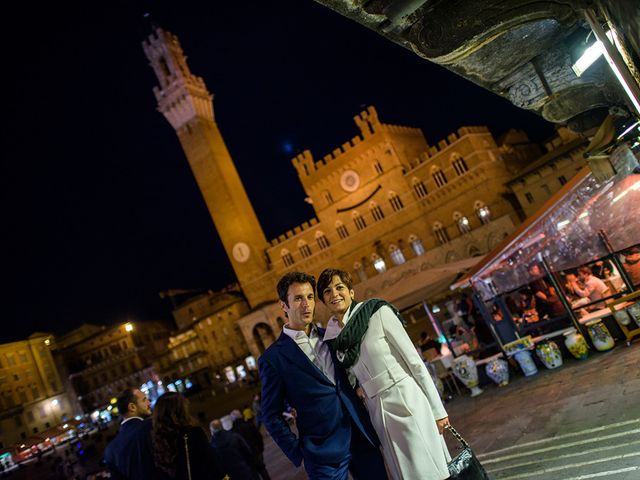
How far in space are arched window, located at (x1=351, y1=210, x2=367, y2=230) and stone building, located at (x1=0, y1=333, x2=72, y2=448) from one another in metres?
40.8

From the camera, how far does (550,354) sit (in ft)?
24.3

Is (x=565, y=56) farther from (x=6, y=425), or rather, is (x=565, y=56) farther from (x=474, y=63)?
(x=6, y=425)

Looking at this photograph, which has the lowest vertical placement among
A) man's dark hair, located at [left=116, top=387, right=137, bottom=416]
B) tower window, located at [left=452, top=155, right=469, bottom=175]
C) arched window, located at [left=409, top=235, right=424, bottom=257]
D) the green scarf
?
the green scarf

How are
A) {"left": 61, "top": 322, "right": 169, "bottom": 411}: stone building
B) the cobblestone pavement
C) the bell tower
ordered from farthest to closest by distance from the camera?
{"left": 61, "top": 322, "right": 169, "bottom": 411}: stone building
the bell tower
the cobblestone pavement

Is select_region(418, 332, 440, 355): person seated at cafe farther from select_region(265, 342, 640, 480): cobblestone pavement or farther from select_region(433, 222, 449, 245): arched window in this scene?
select_region(433, 222, 449, 245): arched window

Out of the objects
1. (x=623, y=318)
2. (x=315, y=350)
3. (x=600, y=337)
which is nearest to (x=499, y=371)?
(x=600, y=337)

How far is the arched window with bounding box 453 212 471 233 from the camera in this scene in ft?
103

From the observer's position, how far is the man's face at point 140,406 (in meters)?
3.77

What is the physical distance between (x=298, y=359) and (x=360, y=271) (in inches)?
1358

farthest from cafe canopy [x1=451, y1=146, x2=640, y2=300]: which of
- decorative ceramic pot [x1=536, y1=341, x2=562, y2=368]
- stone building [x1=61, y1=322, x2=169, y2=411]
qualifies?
stone building [x1=61, y1=322, x2=169, y2=411]

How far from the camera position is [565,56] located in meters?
4.12

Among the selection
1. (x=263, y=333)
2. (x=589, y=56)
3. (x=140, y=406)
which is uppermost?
(x=589, y=56)

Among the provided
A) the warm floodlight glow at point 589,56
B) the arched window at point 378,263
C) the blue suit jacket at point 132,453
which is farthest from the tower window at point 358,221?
the blue suit jacket at point 132,453

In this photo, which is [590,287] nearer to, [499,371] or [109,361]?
[499,371]
